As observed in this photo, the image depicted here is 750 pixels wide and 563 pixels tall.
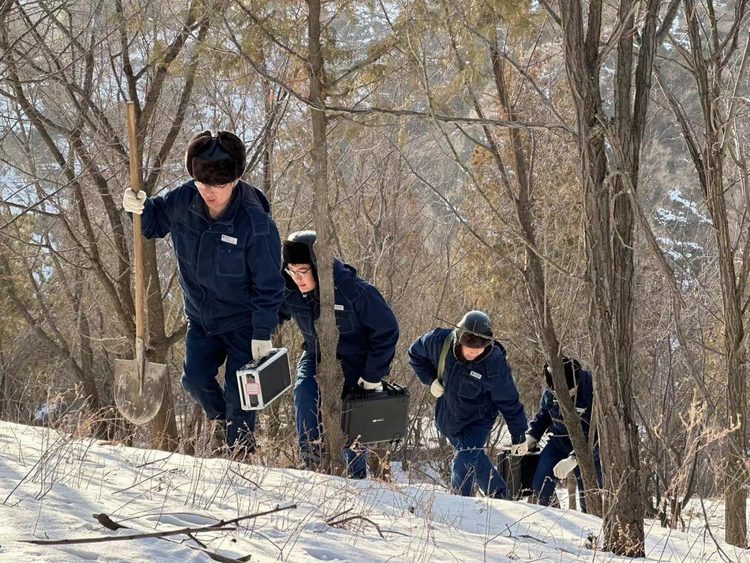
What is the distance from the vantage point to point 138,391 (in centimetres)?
530

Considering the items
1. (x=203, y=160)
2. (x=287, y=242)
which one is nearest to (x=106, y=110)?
(x=287, y=242)

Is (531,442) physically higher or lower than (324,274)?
lower

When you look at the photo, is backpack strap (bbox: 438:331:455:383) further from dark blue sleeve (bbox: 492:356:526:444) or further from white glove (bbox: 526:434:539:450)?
white glove (bbox: 526:434:539:450)

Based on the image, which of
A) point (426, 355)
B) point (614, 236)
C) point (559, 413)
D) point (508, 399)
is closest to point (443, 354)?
point (426, 355)

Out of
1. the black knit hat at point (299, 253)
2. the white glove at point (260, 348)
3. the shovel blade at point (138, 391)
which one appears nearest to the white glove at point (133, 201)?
the shovel blade at point (138, 391)

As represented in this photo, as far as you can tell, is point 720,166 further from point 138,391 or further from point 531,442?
point 531,442

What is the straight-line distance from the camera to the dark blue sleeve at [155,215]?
17.8ft

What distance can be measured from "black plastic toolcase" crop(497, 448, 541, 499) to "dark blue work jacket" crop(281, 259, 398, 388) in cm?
281

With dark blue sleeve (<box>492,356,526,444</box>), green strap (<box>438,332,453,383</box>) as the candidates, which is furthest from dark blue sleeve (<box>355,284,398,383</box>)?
dark blue sleeve (<box>492,356,526,444</box>)

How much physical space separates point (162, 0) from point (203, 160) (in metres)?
3.80

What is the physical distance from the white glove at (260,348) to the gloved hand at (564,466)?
157 inches

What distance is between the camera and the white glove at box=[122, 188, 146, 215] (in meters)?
5.27

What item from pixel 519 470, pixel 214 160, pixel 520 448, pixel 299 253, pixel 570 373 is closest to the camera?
pixel 214 160

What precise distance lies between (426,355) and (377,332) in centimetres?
166
